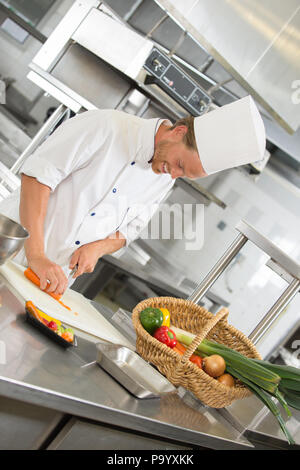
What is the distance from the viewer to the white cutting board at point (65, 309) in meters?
1.30

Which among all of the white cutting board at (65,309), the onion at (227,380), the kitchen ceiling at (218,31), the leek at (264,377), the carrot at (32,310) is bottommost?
the white cutting board at (65,309)

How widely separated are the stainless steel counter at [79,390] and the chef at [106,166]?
54 cm

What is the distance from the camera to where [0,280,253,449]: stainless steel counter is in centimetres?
90

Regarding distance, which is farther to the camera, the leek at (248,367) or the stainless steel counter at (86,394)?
the leek at (248,367)

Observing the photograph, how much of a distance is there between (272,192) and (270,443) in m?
3.32

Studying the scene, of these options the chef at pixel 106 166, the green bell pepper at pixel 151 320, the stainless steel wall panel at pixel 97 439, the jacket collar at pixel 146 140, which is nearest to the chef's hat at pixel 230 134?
the chef at pixel 106 166

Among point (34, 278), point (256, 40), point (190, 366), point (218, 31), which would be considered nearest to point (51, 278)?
point (34, 278)

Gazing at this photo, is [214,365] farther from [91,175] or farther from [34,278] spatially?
[91,175]

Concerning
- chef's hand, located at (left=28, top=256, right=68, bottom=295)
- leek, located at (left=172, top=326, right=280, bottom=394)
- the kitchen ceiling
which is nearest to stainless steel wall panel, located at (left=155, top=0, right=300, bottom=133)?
the kitchen ceiling

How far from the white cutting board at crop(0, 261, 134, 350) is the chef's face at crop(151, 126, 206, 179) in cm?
61

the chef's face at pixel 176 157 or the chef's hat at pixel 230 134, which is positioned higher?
the chef's hat at pixel 230 134

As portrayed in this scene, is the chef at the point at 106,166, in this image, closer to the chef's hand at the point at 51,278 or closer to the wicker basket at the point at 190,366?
the chef's hand at the point at 51,278

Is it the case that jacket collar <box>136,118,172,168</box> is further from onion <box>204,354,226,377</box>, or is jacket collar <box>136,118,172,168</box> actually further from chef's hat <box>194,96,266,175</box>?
onion <box>204,354,226,377</box>

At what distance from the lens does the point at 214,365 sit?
1388 mm
